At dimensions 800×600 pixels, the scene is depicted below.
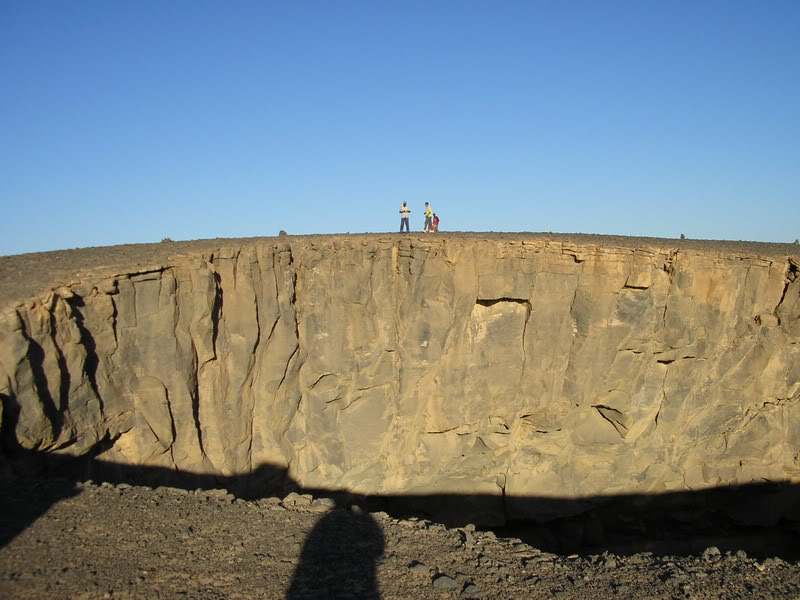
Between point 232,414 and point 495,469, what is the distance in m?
7.29

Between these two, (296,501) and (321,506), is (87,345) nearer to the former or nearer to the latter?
(296,501)

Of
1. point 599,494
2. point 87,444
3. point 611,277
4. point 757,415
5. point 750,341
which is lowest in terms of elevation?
point 599,494

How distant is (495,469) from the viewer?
1612 cm

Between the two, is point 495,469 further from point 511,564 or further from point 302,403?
point 511,564

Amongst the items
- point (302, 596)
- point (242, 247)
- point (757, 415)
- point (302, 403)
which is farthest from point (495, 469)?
point (302, 596)

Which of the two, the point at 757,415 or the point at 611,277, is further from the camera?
the point at 757,415

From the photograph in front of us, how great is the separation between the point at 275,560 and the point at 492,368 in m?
9.05

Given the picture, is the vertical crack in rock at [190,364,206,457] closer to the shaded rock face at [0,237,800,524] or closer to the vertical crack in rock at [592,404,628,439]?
the shaded rock face at [0,237,800,524]

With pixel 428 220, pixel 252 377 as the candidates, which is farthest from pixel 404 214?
pixel 252 377

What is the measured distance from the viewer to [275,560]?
7641 mm

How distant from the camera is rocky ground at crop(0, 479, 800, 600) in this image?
686cm

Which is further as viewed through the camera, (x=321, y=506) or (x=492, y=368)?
(x=492, y=368)

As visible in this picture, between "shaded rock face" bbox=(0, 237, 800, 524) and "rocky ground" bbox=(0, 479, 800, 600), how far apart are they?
417 centimetres

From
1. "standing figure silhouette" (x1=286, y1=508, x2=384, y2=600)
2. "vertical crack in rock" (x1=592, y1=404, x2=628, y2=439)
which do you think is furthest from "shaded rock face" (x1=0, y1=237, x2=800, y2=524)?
"standing figure silhouette" (x1=286, y1=508, x2=384, y2=600)
